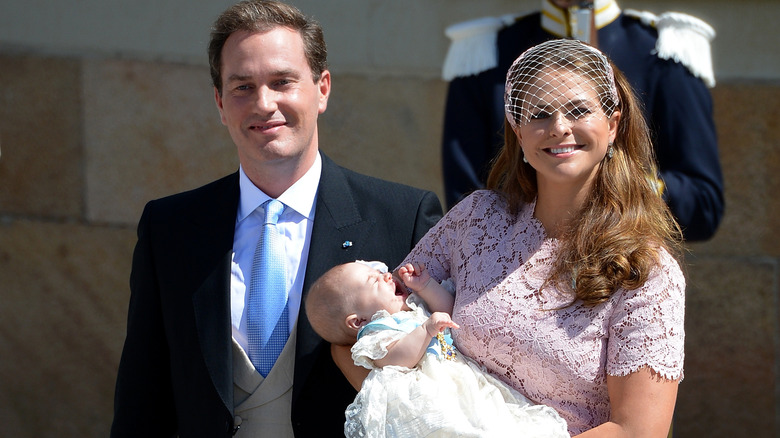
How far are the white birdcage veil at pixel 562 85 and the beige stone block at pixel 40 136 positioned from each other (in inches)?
126

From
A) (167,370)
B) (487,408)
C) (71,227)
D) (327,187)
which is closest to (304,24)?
(327,187)

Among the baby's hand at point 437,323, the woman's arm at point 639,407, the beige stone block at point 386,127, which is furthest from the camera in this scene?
the beige stone block at point 386,127

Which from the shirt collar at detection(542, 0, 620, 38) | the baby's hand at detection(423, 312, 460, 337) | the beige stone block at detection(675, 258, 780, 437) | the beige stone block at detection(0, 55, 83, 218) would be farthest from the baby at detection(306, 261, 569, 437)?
the beige stone block at detection(0, 55, 83, 218)

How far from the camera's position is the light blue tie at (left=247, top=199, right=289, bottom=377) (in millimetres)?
2758

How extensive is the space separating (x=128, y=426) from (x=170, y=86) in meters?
2.59

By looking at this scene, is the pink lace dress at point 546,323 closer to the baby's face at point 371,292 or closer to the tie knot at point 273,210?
the baby's face at point 371,292

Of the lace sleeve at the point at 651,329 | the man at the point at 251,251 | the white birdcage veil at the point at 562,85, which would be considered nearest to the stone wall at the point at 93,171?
the man at the point at 251,251

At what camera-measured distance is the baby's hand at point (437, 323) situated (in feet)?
7.97

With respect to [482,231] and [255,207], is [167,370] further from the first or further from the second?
[482,231]

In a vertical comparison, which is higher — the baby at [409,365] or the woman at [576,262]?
the woman at [576,262]

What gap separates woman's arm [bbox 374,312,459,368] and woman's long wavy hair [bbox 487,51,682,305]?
26 cm

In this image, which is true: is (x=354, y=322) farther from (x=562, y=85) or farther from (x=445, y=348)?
(x=562, y=85)

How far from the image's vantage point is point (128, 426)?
2.88 metres

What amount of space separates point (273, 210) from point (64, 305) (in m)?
2.67
